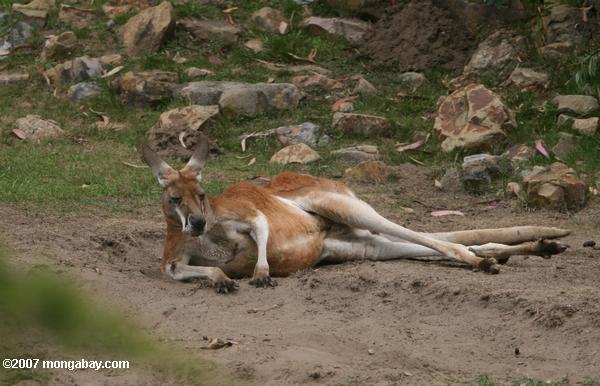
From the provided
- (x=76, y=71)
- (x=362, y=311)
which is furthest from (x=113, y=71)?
(x=362, y=311)

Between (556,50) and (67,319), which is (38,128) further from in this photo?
(67,319)

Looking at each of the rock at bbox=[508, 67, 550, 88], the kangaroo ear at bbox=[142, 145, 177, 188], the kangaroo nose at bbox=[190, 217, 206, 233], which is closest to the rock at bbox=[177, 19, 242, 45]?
the rock at bbox=[508, 67, 550, 88]

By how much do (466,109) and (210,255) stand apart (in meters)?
4.34

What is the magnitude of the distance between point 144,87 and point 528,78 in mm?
4122

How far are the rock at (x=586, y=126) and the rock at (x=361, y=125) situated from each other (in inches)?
73.2

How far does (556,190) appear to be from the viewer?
7.89 m

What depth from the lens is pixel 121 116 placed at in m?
10.7

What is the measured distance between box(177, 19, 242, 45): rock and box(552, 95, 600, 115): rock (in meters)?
4.17

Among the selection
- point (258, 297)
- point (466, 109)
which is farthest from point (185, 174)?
point (466, 109)

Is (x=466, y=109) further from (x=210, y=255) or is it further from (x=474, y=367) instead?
(x=474, y=367)

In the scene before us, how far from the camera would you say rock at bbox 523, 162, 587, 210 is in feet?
25.9

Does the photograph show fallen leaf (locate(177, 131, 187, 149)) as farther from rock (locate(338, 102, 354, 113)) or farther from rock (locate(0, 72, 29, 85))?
rock (locate(0, 72, 29, 85))

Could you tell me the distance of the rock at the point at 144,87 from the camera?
424 inches

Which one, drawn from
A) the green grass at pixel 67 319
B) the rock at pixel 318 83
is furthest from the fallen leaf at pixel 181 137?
the green grass at pixel 67 319
